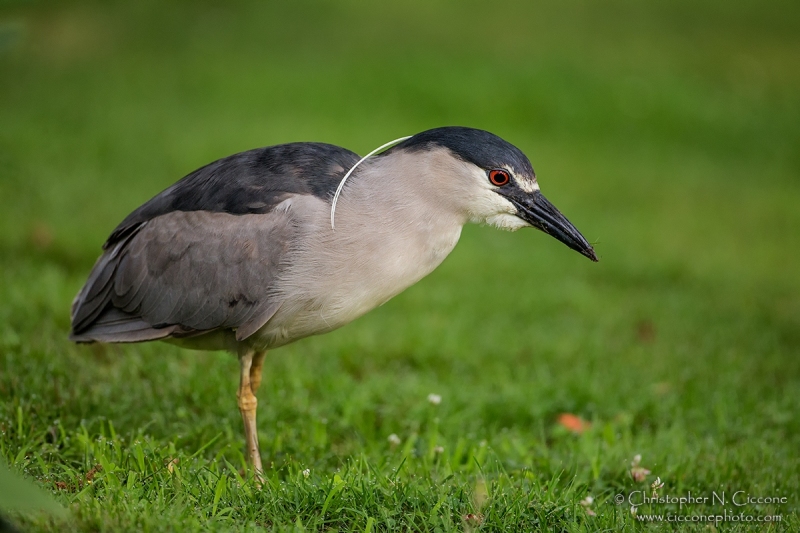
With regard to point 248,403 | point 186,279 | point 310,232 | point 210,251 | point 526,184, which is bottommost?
point 248,403

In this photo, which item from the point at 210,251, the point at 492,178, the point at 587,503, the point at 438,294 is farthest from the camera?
the point at 438,294

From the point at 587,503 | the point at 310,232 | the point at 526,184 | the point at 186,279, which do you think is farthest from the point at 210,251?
the point at 587,503

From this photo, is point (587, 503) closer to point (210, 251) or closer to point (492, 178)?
point (492, 178)

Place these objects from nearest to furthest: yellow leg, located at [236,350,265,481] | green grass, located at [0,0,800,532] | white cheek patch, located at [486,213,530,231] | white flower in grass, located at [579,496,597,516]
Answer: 1. white flower in grass, located at [579,496,597,516]
2. green grass, located at [0,0,800,532]
3. white cheek patch, located at [486,213,530,231]
4. yellow leg, located at [236,350,265,481]

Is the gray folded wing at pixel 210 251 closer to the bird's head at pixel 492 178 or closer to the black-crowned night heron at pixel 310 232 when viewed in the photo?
the black-crowned night heron at pixel 310 232

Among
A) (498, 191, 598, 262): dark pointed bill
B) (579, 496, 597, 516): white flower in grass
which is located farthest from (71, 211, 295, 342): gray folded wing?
(579, 496, 597, 516): white flower in grass

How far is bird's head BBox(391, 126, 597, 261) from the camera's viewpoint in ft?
12.7

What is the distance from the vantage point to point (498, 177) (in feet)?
12.8

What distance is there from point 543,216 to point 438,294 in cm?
363

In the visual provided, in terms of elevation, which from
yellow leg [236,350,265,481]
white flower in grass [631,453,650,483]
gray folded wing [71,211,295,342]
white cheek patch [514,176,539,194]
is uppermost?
white cheek patch [514,176,539,194]

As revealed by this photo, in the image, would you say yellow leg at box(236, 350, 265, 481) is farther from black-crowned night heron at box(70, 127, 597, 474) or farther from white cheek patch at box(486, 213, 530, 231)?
white cheek patch at box(486, 213, 530, 231)

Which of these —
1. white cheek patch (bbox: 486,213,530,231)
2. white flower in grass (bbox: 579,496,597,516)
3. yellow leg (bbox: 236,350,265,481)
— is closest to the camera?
white flower in grass (bbox: 579,496,597,516)

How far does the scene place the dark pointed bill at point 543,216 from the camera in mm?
3914

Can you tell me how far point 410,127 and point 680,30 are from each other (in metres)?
8.86
